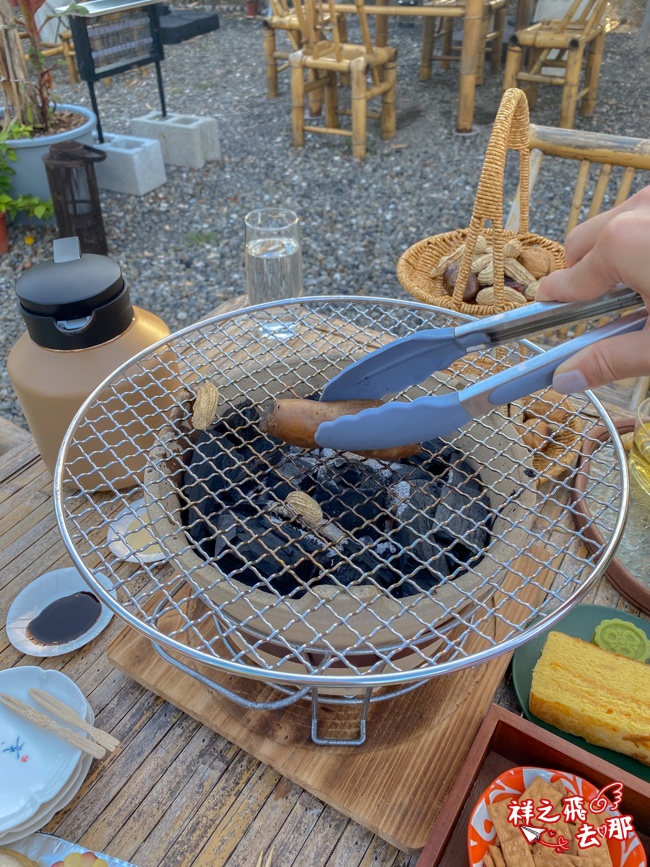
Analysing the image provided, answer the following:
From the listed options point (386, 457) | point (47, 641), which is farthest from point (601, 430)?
point (47, 641)

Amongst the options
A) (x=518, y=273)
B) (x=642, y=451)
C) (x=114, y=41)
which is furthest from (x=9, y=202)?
(x=642, y=451)

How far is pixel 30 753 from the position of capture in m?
1.15

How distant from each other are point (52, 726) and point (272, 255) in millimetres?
1489

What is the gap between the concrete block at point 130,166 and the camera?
4.80m

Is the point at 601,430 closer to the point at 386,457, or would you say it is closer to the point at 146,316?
the point at 386,457

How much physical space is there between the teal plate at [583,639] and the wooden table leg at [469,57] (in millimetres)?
5147

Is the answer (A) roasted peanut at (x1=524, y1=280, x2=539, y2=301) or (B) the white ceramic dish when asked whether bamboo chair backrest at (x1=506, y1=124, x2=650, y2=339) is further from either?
(B) the white ceramic dish

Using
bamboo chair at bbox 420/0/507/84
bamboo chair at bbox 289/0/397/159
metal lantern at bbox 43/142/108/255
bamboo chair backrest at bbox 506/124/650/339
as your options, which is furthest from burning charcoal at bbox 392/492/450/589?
bamboo chair at bbox 420/0/507/84

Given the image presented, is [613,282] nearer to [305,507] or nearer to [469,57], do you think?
[305,507]

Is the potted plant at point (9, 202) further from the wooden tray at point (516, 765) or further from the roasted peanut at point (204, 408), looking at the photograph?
the wooden tray at point (516, 765)

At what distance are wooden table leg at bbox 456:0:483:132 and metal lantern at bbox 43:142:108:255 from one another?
3.11 m

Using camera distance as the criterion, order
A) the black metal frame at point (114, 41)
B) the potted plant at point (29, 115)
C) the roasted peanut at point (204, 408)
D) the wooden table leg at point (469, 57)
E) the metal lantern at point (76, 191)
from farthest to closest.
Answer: the wooden table leg at point (469, 57) < the black metal frame at point (114, 41) < the potted plant at point (29, 115) < the metal lantern at point (76, 191) < the roasted peanut at point (204, 408)

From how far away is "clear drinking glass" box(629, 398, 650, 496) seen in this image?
1469 mm

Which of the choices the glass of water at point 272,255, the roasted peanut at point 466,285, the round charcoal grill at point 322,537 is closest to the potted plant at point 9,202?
the glass of water at point 272,255
